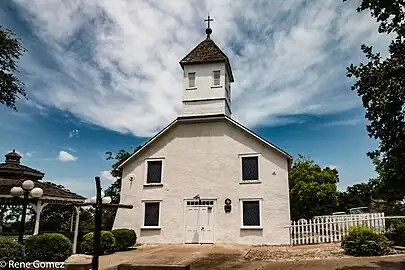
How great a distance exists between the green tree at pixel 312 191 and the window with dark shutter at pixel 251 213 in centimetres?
1202

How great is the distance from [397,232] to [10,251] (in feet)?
42.0

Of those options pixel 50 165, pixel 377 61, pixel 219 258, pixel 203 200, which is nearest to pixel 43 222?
pixel 50 165

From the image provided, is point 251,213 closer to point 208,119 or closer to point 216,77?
point 208,119

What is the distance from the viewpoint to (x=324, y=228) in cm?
1534

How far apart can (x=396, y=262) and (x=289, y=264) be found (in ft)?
9.69

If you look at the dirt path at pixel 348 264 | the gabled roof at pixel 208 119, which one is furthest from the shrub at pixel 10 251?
the gabled roof at pixel 208 119

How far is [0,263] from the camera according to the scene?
24.7 ft

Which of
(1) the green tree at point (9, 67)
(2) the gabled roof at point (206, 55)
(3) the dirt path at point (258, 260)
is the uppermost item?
(2) the gabled roof at point (206, 55)

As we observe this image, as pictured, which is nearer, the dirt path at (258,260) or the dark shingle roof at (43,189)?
the dirt path at (258,260)

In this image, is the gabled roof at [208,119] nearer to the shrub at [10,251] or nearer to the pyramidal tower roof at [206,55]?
the pyramidal tower roof at [206,55]

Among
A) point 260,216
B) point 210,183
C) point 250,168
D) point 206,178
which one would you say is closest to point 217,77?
point 250,168

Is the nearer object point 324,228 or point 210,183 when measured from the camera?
point 324,228

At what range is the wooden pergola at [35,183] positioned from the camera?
586 inches

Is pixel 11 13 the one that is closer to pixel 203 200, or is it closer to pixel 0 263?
pixel 0 263
